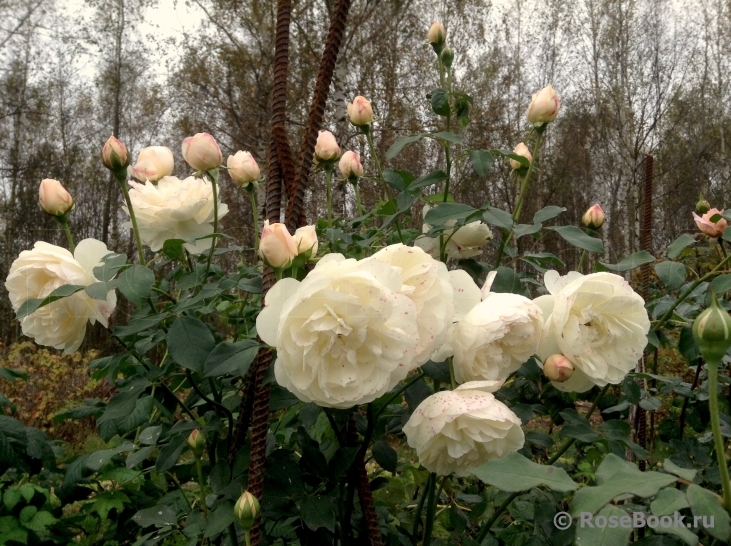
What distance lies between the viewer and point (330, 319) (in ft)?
1.39

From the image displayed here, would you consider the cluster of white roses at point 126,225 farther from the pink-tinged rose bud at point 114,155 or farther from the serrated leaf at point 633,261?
the serrated leaf at point 633,261

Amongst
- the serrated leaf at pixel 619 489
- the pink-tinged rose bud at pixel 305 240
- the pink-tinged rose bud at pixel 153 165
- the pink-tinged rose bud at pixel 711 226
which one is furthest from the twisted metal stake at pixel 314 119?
the pink-tinged rose bud at pixel 711 226

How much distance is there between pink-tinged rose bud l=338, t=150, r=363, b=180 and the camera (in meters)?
0.99

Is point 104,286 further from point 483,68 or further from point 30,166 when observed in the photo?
point 30,166

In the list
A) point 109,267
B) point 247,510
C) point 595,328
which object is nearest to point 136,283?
point 109,267

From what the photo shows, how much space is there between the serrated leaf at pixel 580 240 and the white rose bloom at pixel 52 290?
0.54 metres

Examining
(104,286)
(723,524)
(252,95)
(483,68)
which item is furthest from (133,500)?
(483,68)

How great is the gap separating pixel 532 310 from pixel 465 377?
9 cm

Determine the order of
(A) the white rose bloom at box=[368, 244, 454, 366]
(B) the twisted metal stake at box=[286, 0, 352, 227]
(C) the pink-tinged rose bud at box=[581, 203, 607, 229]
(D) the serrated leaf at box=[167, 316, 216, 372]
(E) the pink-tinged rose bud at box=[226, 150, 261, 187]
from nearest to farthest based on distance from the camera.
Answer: (A) the white rose bloom at box=[368, 244, 454, 366] → (D) the serrated leaf at box=[167, 316, 216, 372] → (B) the twisted metal stake at box=[286, 0, 352, 227] → (E) the pink-tinged rose bud at box=[226, 150, 261, 187] → (C) the pink-tinged rose bud at box=[581, 203, 607, 229]

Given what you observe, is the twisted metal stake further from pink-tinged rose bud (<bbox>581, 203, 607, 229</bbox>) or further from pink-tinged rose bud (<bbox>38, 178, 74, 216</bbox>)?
pink-tinged rose bud (<bbox>581, 203, 607, 229</bbox>)

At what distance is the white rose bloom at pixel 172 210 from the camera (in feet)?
2.22

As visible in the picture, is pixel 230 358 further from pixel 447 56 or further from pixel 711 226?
pixel 711 226

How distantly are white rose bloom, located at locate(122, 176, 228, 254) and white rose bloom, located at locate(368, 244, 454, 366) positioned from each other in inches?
12.1

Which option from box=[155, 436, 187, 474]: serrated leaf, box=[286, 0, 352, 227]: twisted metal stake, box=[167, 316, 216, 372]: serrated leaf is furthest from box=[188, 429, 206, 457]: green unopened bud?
box=[286, 0, 352, 227]: twisted metal stake
